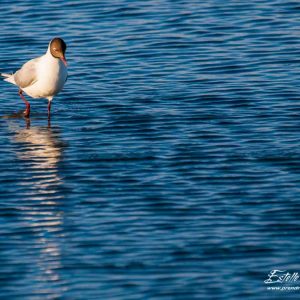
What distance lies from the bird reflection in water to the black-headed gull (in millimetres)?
515

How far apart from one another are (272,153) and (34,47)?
8027mm

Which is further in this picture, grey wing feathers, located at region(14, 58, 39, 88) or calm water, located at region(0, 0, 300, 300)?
grey wing feathers, located at region(14, 58, 39, 88)

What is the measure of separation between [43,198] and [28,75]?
183 inches

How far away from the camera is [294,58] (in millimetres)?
20344

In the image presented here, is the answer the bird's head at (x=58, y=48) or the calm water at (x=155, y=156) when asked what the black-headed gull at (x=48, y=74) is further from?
the calm water at (x=155, y=156)

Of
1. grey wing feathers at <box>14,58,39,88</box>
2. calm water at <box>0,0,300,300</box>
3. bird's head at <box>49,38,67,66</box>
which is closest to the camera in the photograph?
calm water at <box>0,0,300,300</box>

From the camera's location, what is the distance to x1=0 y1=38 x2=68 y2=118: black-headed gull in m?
17.4

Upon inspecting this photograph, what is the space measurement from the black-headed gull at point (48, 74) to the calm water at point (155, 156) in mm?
441

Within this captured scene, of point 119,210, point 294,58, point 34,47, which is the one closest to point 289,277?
point 119,210

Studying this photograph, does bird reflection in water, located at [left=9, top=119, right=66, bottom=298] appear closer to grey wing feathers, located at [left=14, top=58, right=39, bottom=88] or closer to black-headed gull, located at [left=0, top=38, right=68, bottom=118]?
black-headed gull, located at [left=0, top=38, right=68, bottom=118]

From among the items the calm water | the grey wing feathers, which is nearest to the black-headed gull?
the grey wing feathers

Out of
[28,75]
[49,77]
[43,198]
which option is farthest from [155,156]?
[28,75]

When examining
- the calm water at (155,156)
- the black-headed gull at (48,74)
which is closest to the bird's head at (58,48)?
the black-headed gull at (48,74)

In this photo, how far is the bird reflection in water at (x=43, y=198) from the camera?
11.3 m
